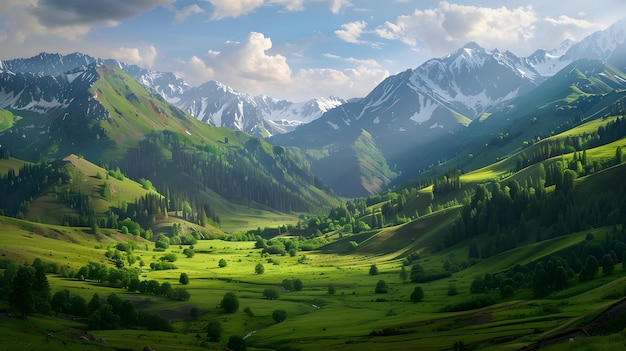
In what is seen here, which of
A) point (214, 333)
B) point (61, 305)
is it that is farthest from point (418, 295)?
point (61, 305)

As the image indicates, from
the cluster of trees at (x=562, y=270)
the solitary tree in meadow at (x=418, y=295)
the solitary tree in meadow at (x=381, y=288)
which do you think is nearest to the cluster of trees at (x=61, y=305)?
the solitary tree in meadow at (x=418, y=295)

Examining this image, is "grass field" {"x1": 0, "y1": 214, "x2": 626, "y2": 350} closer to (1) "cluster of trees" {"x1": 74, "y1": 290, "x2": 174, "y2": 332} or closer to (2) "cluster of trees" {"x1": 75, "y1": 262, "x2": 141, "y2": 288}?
(1) "cluster of trees" {"x1": 74, "y1": 290, "x2": 174, "y2": 332}

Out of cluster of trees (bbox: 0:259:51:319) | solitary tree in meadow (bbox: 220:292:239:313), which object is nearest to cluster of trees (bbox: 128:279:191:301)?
solitary tree in meadow (bbox: 220:292:239:313)

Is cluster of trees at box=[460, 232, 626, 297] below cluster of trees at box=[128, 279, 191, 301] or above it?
below

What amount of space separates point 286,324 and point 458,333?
54117 mm

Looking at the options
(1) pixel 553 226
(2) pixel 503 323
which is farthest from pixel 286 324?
(1) pixel 553 226

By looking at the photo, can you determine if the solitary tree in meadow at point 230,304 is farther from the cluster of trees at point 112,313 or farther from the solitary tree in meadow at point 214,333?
the solitary tree in meadow at point 214,333

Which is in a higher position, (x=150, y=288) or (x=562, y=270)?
(x=150, y=288)

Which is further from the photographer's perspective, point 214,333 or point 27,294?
point 214,333

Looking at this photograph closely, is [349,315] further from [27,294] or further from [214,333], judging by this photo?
[27,294]

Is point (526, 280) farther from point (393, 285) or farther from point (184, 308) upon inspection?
point (184, 308)

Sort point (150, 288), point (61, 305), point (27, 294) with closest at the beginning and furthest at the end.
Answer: point (27, 294), point (61, 305), point (150, 288)

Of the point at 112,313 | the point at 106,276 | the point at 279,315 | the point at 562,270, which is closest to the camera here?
the point at 112,313

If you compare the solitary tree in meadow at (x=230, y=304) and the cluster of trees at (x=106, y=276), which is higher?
the cluster of trees at (x=106, y=276)
